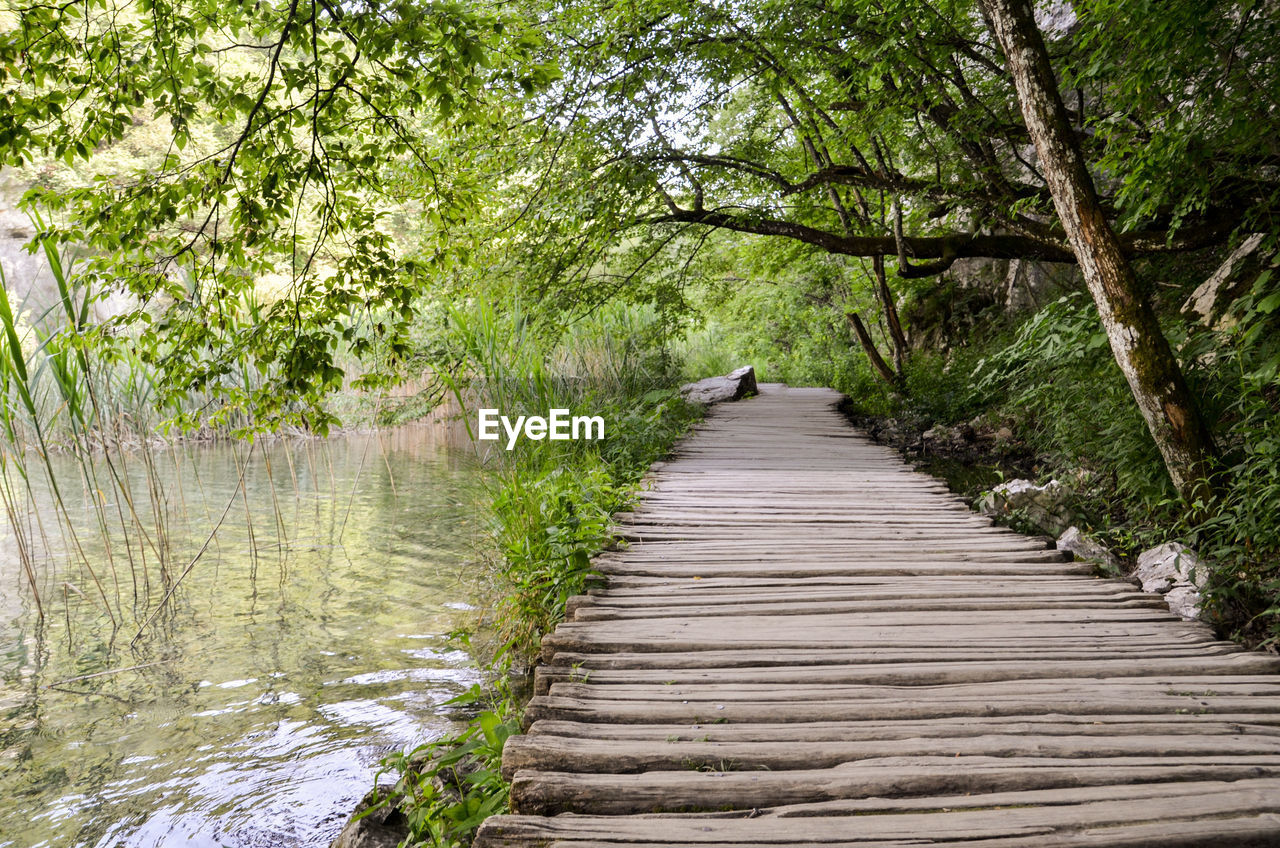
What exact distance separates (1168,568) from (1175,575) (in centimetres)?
8

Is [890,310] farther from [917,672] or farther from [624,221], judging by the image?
[917,672]

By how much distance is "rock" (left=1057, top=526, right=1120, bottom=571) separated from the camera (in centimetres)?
384

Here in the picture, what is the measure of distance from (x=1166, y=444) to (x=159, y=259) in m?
4.45

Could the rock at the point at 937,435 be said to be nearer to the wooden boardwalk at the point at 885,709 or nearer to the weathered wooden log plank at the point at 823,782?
the wooden boardwalk at the point at 885,709

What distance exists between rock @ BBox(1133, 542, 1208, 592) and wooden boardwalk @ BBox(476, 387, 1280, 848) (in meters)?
0.19

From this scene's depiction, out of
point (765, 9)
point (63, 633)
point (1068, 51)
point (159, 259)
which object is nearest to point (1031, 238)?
point (1068, 51)

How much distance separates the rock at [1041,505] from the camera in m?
4.62

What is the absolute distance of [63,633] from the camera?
4.65 metres

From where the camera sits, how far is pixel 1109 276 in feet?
12.5

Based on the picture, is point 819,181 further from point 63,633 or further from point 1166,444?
point 63,633

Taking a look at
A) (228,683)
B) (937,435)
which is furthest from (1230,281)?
(228,683)

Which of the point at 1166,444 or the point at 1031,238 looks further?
the point at 1031,238
